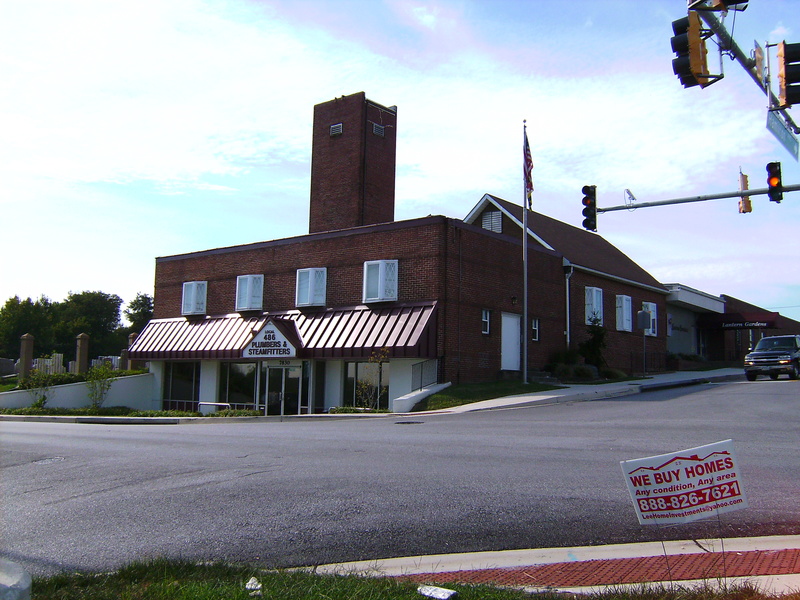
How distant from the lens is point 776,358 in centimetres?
2853

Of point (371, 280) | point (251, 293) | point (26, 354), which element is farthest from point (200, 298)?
point (371, 280)

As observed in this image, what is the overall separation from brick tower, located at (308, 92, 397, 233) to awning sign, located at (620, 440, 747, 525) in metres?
29.8

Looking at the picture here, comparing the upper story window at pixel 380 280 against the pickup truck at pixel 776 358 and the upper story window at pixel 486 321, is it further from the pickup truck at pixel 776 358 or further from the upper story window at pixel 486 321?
the pickup truck at pixel 776 358

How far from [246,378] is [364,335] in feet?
25.2

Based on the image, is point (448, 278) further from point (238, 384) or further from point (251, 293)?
point (238, 384)

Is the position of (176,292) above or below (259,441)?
above

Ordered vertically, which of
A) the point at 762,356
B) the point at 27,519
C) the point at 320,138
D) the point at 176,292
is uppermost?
the point at 320,138

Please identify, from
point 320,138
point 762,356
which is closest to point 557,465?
point 762,356

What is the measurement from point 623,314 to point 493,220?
810 centimetres

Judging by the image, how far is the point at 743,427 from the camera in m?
14.5

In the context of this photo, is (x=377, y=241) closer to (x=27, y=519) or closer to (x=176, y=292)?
(x=176, y=292)

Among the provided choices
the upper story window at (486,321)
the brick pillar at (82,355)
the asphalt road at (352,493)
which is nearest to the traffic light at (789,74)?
the asphalt road at (352,493)

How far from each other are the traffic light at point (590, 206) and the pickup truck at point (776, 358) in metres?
12.5

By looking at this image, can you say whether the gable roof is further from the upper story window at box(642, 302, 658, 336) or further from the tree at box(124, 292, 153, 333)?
the tree at box(124, 292, 153, 333)
